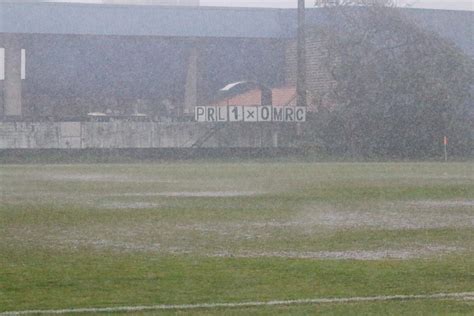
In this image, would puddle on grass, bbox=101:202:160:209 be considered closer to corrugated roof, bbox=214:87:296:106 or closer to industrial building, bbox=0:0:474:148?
industrial building, bbox=0:0:474:148

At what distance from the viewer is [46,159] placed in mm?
38375

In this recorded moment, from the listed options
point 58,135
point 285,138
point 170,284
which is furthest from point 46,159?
point 170,284

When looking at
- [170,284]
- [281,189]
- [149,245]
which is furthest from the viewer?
[281,189]

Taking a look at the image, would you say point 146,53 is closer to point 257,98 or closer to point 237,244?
point 257,98

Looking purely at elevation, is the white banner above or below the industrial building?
below

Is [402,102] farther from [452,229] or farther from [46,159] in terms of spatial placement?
[452,229]

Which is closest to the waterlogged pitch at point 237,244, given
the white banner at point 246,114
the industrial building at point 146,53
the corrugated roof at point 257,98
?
the white banner at point 246,114

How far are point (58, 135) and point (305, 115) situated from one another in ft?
29.9

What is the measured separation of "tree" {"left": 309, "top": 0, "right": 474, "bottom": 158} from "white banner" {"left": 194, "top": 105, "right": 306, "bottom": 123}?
1.50 m

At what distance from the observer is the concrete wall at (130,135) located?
3894 centimetres

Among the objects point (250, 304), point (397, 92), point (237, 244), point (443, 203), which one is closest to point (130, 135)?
point (397, 92)

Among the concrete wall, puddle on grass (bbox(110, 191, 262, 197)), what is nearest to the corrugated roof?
the concrete wall

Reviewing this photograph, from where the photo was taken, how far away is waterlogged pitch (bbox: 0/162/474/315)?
32.9 feet

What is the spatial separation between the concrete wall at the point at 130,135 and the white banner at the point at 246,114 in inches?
10.2
